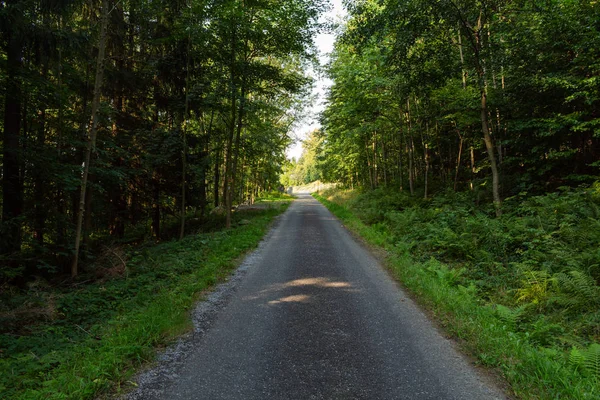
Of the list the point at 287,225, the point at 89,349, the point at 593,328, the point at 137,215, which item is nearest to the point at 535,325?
the point at 593,328

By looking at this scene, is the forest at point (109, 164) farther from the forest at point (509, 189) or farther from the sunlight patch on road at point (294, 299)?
the forest at point (509, 189)

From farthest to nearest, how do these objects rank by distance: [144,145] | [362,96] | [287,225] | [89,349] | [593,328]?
1. [362,96]
2. [287,225]
3. [144,145]
4. [593,328]
5. [89,349]

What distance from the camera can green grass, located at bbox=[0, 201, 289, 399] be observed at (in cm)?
321

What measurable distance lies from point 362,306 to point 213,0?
1213 cm

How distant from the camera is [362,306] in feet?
17.8

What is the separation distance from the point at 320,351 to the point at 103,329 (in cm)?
326

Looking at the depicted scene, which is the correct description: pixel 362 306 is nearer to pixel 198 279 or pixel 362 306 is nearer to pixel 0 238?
pixel 198 279

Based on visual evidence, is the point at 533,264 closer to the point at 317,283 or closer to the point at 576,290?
the point at 576,290

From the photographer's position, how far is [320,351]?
3.96 metres

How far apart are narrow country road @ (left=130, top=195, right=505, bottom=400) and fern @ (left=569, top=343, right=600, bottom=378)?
100 cm

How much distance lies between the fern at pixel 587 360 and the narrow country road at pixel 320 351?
1003 millimetres

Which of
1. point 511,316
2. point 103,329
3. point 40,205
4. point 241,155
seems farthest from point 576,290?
point 241,155

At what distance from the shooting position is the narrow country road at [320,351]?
10.5 feet

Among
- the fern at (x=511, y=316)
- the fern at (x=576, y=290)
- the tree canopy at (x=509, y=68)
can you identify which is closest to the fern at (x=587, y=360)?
the fern at (x=511, y=316)
